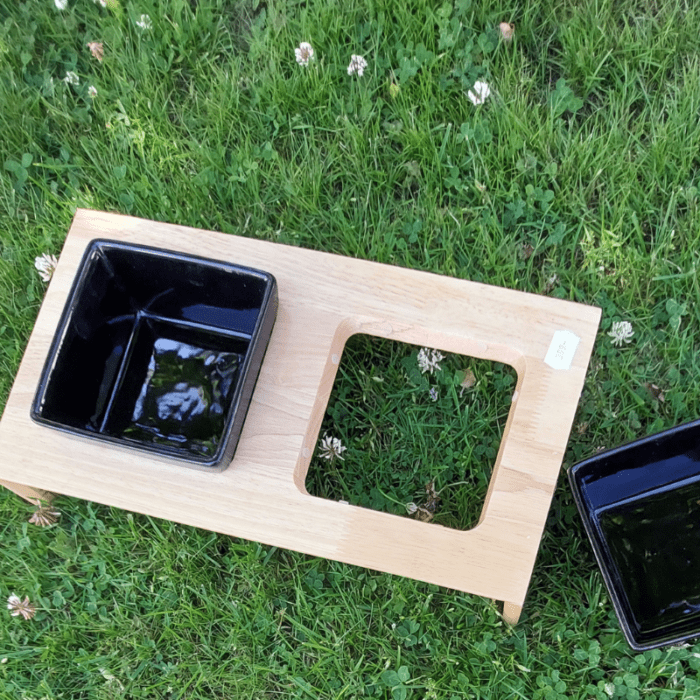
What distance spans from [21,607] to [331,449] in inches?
34.7

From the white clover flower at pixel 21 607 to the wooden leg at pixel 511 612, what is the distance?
3.84ft

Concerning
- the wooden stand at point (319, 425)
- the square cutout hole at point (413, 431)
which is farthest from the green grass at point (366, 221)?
the wooden stand at point (319, 425)

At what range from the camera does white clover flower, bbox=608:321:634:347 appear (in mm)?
1668

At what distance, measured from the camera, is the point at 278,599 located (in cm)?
161

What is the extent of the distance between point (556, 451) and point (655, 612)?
433 millimetres

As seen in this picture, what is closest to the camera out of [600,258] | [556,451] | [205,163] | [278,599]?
[556,451]

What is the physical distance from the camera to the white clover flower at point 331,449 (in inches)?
65.9

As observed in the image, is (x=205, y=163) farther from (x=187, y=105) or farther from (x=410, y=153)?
(x=410, y=153)

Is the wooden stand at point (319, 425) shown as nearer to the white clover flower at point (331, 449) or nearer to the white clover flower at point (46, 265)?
the white clover flower at point (331, 449)

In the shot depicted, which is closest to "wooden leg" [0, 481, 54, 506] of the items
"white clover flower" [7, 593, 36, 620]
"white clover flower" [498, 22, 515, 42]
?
"white clover flower" [7, 593, 36, 620]

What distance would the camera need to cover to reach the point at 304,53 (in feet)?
6.07

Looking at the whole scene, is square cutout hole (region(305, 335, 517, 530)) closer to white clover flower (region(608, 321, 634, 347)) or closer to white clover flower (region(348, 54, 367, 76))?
white clover flower (region(608, 321, 634, 347))

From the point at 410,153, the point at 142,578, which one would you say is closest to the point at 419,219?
the point at 410,153

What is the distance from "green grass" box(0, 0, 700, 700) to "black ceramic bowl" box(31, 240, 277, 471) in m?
0.33
